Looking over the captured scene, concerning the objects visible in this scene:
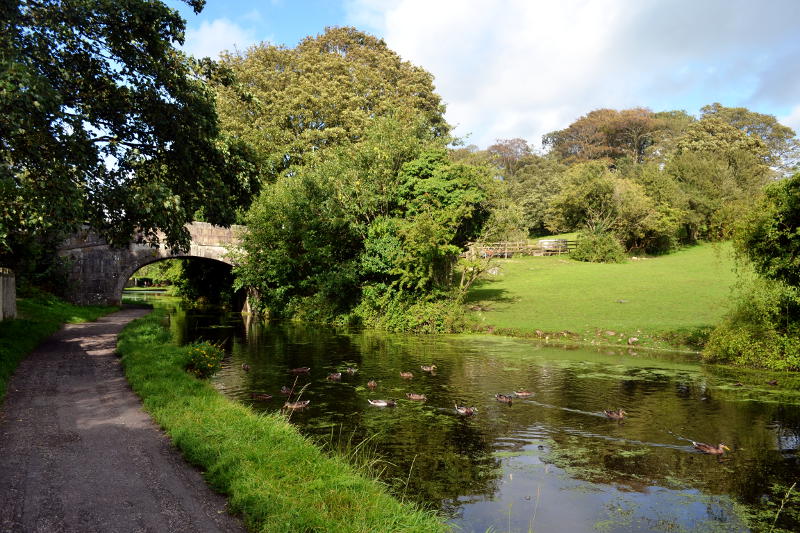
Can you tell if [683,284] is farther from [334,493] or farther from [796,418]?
[334,493]

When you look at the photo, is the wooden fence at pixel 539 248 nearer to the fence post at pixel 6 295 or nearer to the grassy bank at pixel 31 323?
the grassy bank at pixel 31 323

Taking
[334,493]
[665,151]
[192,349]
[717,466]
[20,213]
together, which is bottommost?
[717,466]

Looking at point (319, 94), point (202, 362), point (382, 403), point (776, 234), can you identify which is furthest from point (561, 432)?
point (319, 94)

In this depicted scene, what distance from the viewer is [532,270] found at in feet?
155

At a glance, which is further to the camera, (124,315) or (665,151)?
(665,151)

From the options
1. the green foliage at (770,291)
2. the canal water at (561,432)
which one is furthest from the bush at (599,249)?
the green foliage at (770,291)

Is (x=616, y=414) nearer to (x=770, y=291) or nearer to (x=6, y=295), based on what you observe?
(x=770, y=291)

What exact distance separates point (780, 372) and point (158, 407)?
18.3m

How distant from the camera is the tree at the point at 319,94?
47872 millimetres

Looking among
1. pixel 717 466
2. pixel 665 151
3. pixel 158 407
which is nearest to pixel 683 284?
pixel 717 466

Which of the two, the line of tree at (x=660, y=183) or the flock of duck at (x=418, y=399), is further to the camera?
the line of tree at (x=660, y=183)

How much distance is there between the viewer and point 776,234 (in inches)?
696

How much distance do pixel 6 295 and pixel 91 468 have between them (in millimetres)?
16957

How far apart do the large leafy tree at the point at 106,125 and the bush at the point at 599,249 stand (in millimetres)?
38824
